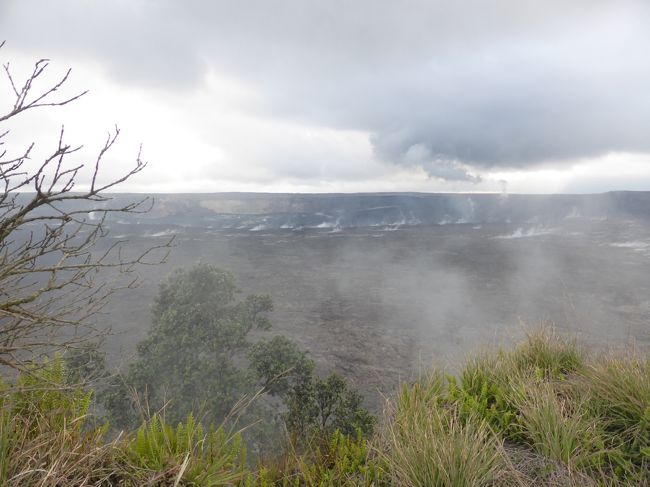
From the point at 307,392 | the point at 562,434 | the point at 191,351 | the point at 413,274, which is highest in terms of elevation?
the point at 562,434

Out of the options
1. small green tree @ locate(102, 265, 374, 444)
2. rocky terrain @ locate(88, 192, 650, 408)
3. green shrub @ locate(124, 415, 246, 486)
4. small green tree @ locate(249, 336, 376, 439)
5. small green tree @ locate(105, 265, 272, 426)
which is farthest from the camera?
rocky terrain @ locate(88, 192, 650, 408)

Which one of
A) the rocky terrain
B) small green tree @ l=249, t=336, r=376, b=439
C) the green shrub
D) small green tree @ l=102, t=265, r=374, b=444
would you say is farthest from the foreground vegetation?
small green tree @ l=102, t=265, r=374, b=444

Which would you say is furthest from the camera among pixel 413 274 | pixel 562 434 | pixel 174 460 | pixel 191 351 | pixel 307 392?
pixel 413 274

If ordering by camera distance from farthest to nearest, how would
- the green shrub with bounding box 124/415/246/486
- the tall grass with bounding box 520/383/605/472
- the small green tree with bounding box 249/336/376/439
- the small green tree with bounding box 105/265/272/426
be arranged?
the small green tree with bounding box 105/265/272/426 → the small green tree with bounding box 249/336/376/439 → the tall grass with bounding box 520/383/605/472 → the green shrub with bounding box 124/415/246/486

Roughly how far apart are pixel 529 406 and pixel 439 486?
64.1 inches

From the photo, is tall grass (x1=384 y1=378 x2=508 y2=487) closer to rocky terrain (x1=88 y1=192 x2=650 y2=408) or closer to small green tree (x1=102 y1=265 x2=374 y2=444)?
rocky terrain (x1=88 y1=192 x2=650 y2=408)

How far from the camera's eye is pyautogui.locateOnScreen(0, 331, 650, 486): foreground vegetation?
2775 millimetres

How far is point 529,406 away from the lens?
396cm

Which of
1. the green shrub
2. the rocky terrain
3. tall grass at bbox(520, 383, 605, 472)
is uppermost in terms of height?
the green shrub

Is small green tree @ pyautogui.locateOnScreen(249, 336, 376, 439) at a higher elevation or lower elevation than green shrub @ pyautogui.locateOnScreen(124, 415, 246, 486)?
lower

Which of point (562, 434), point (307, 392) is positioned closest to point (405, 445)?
point (562, 434)

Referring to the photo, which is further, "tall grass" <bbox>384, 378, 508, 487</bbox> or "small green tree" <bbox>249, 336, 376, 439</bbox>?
"small green tree" <bbox>249, 336, 376, 439</bbox>

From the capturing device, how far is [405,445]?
10.7ft

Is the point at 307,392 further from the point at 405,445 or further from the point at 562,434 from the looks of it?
the point at 562,434
